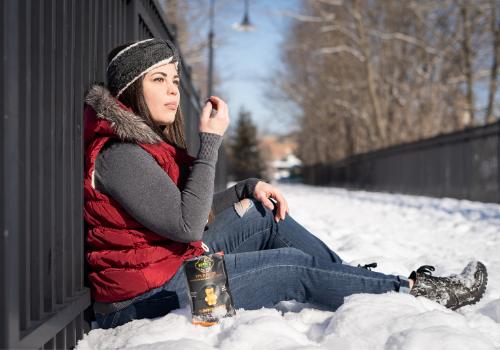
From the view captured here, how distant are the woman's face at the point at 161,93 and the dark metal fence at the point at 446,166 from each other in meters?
7.82

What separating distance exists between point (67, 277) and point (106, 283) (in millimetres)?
156

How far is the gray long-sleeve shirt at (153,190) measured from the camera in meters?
1.71

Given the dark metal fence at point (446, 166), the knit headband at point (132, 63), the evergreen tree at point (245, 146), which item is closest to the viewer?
the knit headband at point (132, 63)

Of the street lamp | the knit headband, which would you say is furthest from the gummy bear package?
the street lamp

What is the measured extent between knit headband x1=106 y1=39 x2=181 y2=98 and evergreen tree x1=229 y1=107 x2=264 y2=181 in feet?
133

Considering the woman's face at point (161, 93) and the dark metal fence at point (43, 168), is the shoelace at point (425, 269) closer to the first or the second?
the woman's face at point (161, 93)

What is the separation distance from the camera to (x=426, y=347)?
59.3 inches

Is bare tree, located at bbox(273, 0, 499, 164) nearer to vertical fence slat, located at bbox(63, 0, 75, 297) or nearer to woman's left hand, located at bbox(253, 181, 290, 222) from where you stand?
woman's left hand, located at bbox(253, 181, 290, 222)

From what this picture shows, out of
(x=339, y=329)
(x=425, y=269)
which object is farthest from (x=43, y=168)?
(x=425, y=269)

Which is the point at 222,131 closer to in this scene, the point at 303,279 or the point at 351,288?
the point at 303,279

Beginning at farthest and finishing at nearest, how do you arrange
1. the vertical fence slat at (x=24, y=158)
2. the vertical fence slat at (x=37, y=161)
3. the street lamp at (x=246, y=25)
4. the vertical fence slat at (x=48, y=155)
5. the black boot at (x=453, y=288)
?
the street lamp at (x=246, y=25), the black boot at (x=453, y=288), the vertical fence slat at (x=48, y=155), the vertical fence slat at (x=37, y=161), the vertical fence slat at (x=24, y=158)

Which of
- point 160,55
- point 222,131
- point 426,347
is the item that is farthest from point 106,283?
point 426,347

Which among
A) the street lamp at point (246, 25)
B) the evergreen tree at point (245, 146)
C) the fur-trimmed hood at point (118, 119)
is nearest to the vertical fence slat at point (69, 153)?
the fur-trimmed hood at point (118, 119)

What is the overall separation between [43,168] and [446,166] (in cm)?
1057
